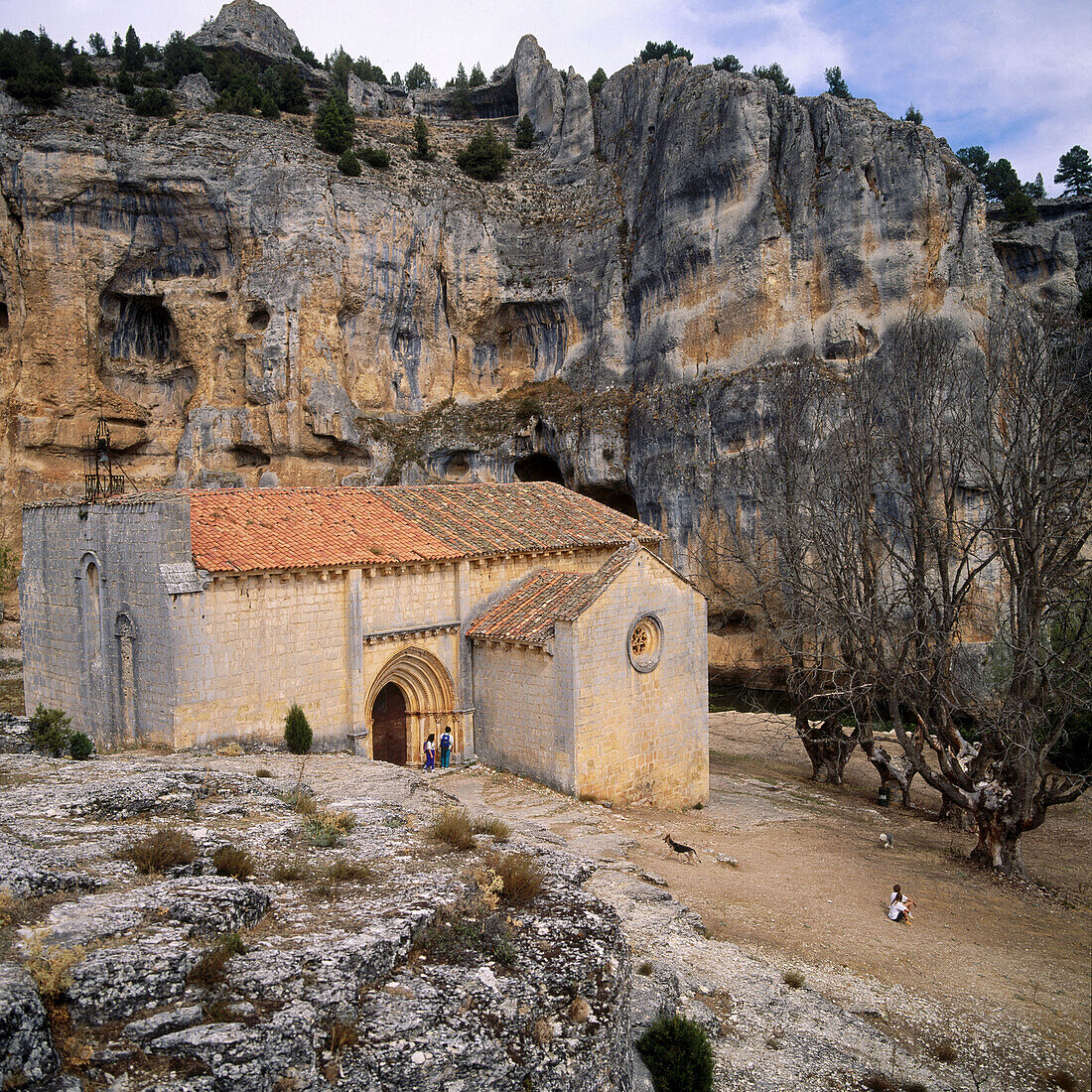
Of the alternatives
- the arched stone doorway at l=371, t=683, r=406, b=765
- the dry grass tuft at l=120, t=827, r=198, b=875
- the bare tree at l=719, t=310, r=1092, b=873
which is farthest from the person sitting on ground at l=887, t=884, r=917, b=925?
the arched stone doorway at l=371, t=683, r=406, b=765

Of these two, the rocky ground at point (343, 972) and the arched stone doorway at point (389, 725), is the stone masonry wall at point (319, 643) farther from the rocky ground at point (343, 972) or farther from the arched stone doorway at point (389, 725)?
the rocky ground at point (343, 972)

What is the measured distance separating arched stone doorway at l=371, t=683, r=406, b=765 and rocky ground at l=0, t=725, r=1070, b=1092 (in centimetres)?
777

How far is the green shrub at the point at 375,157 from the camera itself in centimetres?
4691

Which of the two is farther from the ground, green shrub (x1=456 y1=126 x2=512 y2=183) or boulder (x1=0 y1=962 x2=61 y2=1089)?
green shrub (x1=456 y1=126 x2=512 y2=183)

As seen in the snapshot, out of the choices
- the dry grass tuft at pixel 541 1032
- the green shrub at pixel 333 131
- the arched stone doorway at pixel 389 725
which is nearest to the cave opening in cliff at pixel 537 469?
the green shrub at pixel 333 131

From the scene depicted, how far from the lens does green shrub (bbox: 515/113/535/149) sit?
5669 centimetres

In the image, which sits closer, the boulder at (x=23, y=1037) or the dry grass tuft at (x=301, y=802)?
the boulder at (x=23, y=1037)

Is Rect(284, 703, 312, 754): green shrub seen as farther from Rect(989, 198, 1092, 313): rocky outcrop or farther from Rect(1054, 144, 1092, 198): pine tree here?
Rect(1054, 144, 1092, 198): pine tree

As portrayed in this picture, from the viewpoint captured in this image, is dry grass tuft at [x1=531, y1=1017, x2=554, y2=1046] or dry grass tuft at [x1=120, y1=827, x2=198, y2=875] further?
dry grass tuft at [x1=120, y1=827, x2=198, y2=875]

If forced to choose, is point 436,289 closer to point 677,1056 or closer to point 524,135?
point 524,135

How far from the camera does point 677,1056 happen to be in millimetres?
7406

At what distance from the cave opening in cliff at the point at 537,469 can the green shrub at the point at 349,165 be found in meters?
18.3

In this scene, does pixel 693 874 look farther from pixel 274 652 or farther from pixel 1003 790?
pixel 274 652

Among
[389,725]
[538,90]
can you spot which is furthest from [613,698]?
[538,90]
